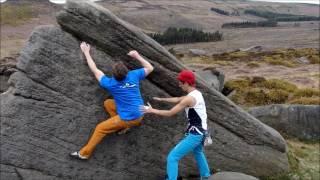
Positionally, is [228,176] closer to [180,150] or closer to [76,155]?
[180,150]

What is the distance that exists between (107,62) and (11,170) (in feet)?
18.9

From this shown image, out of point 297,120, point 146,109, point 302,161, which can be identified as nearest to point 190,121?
point 146,109

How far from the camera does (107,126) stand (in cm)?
1922

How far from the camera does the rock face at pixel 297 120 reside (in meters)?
30.8

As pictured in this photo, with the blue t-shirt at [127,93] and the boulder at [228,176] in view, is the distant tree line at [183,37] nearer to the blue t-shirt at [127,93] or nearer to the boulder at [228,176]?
the boulder at [228,176]

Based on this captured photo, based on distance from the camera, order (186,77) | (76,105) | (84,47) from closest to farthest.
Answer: (186,77) < (84,47) < (76,105)

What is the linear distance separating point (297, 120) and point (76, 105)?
16105 millimetres

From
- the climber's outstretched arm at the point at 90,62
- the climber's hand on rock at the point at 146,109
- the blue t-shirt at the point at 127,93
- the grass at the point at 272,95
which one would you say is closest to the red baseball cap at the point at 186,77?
the climber's hand on rock at the point at 146,109

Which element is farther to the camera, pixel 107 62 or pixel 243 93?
pixel 243 93

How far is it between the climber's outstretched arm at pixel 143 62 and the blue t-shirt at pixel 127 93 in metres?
0.36

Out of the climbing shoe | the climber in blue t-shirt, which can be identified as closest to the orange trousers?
the climber in blue t-shirt

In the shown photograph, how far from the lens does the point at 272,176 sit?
76.3ft

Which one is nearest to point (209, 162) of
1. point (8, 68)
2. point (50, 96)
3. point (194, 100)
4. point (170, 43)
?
point (194, 100)

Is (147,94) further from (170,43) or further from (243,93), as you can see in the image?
(170,43)
